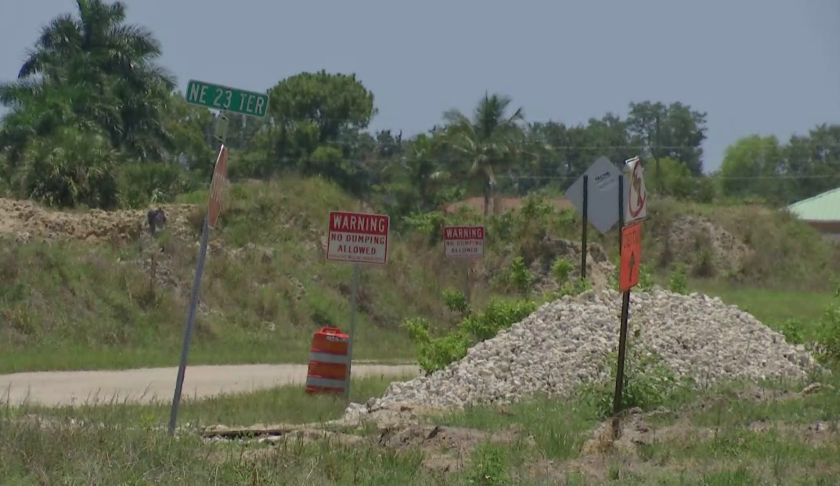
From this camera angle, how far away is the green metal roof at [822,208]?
278 feet

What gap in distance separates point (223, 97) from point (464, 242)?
45.1 ft

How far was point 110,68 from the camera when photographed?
48375 millimetres

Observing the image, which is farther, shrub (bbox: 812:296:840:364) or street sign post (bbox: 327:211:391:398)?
street sign post (bbox: 327:211:391:398)

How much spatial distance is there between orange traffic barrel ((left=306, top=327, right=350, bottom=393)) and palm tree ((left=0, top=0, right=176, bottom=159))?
29720mm

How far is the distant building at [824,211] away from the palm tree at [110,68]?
163 feet

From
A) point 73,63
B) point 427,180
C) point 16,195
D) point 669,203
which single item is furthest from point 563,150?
point 16,195

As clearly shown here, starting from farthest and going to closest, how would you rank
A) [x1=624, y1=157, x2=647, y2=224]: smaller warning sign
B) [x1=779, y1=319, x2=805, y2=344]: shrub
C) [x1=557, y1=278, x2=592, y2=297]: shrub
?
1. [x1=557, y1=278, x2=592, y2=297]: shrub
2. [x1=779, y1=319, x2=805, y2=344]: shrub
3. [x1=624, y1=157, x2=647, y2=224]: smaller warning sign

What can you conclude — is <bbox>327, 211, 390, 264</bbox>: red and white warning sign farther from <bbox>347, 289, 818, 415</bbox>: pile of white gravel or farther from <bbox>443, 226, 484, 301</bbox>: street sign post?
<bbox>443, 226, 484, 301</bbox>: street sign post

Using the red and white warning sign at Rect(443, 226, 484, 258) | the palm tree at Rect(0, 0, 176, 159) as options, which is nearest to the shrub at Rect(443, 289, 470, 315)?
the red and white warning sign at Rect(443, 226, 484, 258)

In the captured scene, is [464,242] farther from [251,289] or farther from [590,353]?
[251,289]

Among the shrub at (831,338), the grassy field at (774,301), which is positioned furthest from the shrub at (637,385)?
the grassy field at (774,301)

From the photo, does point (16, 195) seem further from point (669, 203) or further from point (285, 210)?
point (669, 203)

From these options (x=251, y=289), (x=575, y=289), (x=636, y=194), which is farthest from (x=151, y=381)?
(x=251, y=289)

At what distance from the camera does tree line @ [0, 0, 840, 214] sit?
40.8 meters
